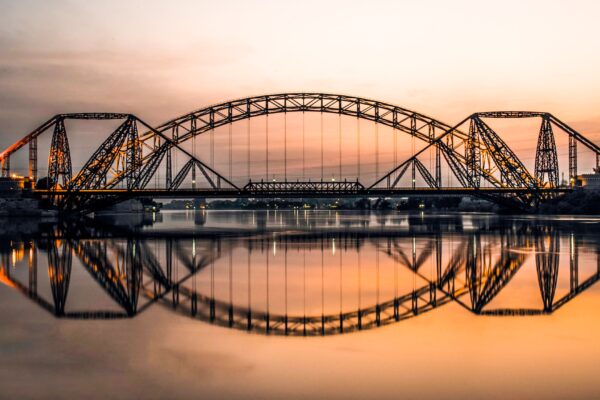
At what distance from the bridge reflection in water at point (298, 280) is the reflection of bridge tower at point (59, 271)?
0.13 feet

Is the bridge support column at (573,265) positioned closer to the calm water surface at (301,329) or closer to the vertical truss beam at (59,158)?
the calm water surface at (301,329)

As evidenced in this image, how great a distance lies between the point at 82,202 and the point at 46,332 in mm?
85452

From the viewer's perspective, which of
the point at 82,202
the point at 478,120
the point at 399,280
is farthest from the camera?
the point at 478,120

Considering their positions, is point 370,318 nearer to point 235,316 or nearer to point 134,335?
point 235,316

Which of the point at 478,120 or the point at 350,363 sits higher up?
the point at 478,120

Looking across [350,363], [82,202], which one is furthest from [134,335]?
[82,202]

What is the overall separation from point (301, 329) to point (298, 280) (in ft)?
29.6

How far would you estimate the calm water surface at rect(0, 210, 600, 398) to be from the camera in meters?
10.3

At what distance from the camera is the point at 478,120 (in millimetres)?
107812

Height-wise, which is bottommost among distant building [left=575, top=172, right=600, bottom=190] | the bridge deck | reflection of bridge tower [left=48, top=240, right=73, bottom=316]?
reflection of bridge tower [left=48, top=240, right=73, bottom=316]

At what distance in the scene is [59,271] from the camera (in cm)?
2614

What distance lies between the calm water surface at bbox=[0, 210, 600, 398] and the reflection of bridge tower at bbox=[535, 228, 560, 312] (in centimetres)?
12

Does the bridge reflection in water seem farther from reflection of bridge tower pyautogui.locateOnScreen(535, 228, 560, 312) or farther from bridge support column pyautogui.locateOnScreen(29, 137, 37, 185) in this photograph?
bridge support column pyautogui.locateOnScreen(29, 137, 37, 185)

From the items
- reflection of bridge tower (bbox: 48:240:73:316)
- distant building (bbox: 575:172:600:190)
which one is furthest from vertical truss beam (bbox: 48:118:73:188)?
distant building (bbox: 575:172:600:190)
